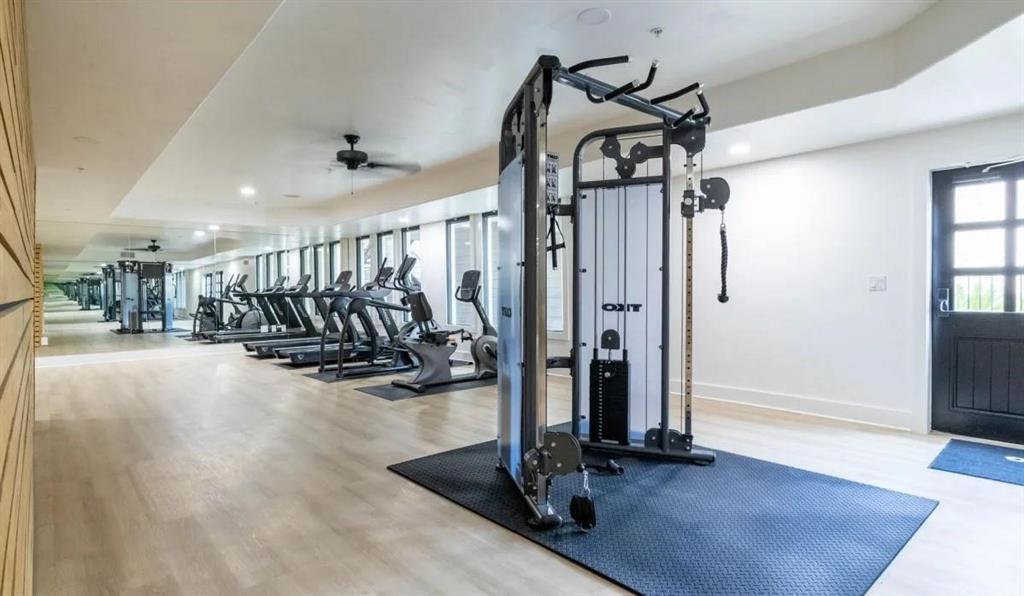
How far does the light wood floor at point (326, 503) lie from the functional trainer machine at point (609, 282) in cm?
63

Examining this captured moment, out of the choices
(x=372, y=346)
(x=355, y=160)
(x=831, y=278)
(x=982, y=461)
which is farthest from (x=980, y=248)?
(x=372, y=346)

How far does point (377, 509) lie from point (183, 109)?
2958 millimetres

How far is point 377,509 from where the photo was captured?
2.63 m

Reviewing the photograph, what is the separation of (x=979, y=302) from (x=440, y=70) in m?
4.31

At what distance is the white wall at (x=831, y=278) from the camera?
399 cm

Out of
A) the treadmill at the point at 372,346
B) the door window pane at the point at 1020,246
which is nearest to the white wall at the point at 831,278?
the door window pane at the point at 1020,246

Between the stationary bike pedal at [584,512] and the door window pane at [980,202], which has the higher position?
the door window pane at [980,202]

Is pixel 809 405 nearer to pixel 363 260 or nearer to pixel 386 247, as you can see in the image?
pixel 386 247

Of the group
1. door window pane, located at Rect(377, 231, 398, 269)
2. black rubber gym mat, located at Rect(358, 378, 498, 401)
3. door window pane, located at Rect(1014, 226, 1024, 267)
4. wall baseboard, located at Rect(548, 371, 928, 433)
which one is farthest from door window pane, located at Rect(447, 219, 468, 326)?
door window pane, located at Rect(1014, 226, 1024, 267)

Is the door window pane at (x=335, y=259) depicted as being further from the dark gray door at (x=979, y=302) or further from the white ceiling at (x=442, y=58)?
the dark gray door at (x=979, y=302)

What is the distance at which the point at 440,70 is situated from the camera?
3795mm

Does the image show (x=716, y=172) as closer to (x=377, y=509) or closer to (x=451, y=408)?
(x=451, y=408)

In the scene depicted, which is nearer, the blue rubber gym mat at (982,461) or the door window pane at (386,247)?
the blue rubber gym mat at (982,461)

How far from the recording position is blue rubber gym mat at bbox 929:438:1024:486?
309 centimetres
